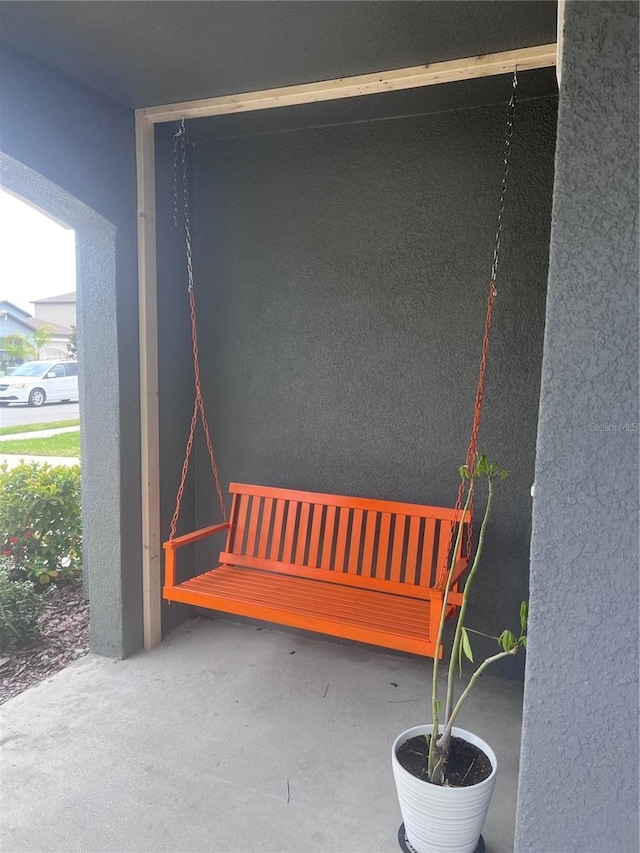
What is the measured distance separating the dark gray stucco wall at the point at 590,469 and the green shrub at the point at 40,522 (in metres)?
3.30

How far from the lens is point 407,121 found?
3018 millimetres

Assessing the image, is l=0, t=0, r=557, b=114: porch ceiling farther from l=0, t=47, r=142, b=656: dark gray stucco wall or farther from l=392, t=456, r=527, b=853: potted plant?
l=392, t=456, r=527, b=853: potted plant

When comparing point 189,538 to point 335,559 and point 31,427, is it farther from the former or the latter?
point 31,427

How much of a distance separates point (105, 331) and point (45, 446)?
243 inches

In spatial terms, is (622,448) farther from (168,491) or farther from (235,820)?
(168,491)

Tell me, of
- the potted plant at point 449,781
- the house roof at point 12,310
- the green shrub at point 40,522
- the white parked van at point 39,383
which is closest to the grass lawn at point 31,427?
the white parked van at point 39,383

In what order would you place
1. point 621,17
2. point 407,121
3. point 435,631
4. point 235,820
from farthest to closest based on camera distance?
1. point 407,121
2. point 435,631
3. point 235,820
4. point 621,17

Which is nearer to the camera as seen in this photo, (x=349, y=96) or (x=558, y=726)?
(x=558, y=726)

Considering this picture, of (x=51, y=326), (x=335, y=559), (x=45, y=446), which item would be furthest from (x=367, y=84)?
(x=51, y=326)

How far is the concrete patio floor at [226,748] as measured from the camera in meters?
1.95

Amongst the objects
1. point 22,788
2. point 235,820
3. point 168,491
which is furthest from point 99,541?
point 235,820

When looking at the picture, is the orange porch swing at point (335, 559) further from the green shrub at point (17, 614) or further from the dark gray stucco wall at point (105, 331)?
the green shrub at point (17, 614)

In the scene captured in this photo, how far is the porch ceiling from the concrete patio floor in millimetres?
2768

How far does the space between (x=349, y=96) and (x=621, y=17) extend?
1.65 metres
